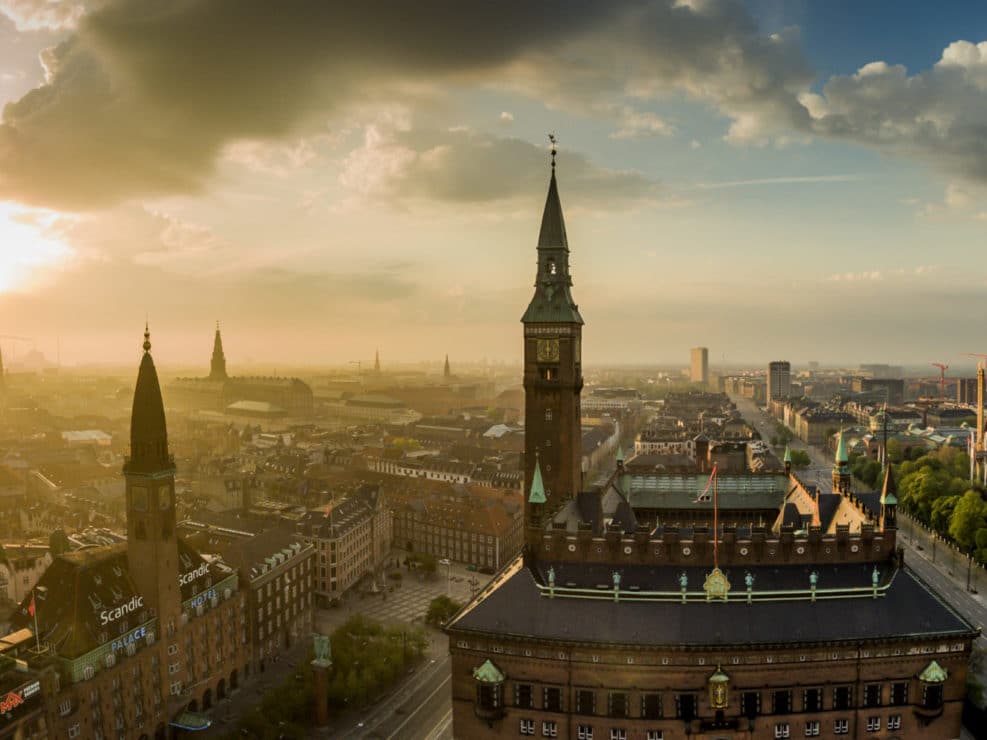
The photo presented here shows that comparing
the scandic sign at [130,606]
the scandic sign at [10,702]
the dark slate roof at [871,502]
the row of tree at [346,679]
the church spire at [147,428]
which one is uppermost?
the church spire at [147,428]

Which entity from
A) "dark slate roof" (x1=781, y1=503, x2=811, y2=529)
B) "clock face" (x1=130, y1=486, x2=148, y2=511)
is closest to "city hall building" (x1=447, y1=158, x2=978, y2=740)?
"dark slate roof" (x1=781, y1=503, x2=811, y2=529)

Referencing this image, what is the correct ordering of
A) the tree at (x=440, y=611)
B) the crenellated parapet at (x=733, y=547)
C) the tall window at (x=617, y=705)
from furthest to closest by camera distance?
1. the tree at (x=440, y=611)
2. the crenellated parapet at (x=733, y=547)
3. the tall window at (x=617, y=705)

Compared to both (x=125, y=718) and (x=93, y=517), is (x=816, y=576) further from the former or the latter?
(x=93, y=517)

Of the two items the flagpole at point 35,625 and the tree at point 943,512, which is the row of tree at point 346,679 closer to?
the flagpole at point 35,625

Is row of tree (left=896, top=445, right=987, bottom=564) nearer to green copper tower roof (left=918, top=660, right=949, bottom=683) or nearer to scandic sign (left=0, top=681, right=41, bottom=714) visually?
green copper tower roof (left=918, top=660, right=949, bottom=683)

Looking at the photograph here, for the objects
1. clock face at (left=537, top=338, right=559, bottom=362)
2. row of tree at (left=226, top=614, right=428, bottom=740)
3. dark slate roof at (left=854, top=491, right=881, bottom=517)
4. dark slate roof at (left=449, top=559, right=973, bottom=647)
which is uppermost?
clock face at (left=537, top=338, right=559, bottom=362)

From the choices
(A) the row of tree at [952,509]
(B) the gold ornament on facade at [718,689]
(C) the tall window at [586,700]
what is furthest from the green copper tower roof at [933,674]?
(A) the row of tree at [952,509]
